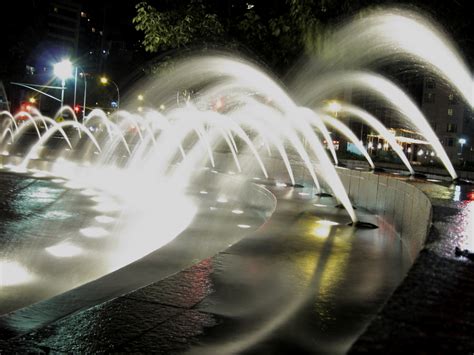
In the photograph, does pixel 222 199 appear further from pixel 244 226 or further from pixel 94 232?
pixel 94 232

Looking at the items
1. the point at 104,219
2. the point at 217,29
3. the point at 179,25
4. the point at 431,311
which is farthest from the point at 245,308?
the point at 179,25

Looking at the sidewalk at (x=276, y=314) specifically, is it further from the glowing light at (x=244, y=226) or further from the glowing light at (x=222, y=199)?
the glowing light at (x=222, y=199)

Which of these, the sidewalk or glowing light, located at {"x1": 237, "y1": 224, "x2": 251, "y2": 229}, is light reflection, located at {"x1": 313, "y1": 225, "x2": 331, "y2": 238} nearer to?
the sidewalk

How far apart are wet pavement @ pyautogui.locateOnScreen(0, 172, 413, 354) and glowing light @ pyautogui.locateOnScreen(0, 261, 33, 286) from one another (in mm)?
1827

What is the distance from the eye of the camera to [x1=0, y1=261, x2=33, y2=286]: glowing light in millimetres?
6180

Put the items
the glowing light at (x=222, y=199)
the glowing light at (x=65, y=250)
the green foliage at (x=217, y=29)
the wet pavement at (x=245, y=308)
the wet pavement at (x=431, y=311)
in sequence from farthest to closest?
the green foliage at (x=217, y=29) < the glowing light at (x=222, y=199) < the glowing light at (x=65, y=250) < the wet pavement at (x=245, y=308) < the wet pavement at (x=431, y=311)

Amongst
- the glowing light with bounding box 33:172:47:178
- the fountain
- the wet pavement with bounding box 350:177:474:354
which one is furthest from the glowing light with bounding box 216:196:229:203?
the wet pavement with bounding box 350:177:474:354

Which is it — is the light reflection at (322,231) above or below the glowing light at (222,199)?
above

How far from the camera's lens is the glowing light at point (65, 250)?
7.66 meters

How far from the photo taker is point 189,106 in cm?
2888

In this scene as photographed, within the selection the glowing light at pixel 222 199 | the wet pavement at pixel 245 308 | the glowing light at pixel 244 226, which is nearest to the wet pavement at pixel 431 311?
the wet pavement at pixel 245 308

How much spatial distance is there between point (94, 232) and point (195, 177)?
348 inches

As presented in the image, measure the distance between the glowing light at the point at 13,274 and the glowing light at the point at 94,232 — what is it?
6.66 feet

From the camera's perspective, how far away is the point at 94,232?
9.29 meters
